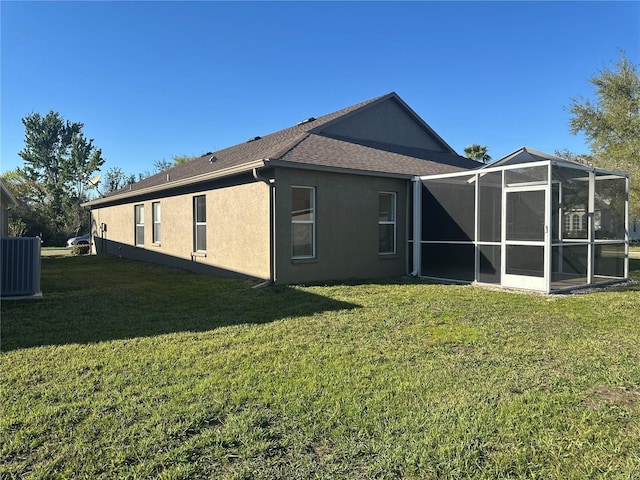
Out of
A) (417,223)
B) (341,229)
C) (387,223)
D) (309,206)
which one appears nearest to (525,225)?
(417,223)

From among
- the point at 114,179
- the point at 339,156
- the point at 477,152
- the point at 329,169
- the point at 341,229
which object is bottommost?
the point at 341,229

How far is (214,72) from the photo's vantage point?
1683cm

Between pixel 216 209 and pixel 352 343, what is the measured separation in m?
7.31

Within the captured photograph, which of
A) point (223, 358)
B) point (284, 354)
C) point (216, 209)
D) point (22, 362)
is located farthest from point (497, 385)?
point (216, 209)

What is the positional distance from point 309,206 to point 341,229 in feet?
3.27

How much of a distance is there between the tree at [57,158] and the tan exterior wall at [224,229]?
99.9 ft

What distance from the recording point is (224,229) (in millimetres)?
10664

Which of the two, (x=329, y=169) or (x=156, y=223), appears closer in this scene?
(x=329, y=169)

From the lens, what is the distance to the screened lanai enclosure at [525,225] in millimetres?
8258

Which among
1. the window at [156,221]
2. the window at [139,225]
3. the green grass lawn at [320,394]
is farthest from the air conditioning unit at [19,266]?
the window at [139,225]

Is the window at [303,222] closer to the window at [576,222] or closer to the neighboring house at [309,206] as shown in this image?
the neighboring house at [309,206]

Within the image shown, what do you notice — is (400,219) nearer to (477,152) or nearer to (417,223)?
(417,223)

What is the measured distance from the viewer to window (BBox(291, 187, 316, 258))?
9.32 metres

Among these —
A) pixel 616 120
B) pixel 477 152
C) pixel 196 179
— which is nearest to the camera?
pixel 196 179
